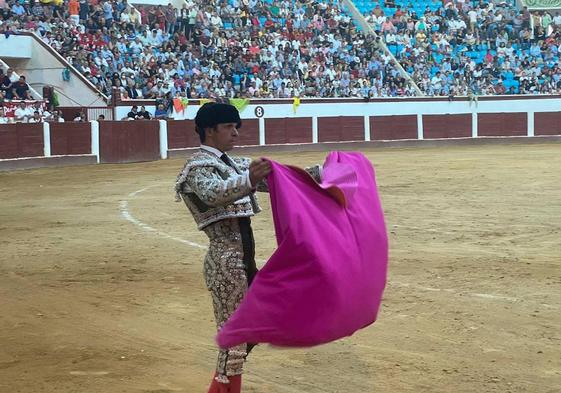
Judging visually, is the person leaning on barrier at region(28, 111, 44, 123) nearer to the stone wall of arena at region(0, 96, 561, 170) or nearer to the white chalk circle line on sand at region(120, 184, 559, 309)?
the stone wall of arena at region(0, 96, 561, 170)

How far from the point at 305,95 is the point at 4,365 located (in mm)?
21285

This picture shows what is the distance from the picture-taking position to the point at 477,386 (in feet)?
12.6

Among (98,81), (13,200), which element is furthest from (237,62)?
(13,200)

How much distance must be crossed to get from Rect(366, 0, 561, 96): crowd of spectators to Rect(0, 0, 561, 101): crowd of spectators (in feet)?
0.13

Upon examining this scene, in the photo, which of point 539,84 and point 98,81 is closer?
point 98,81

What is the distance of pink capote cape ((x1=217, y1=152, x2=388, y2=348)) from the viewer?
113 inches

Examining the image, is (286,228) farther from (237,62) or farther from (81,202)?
(237,62)

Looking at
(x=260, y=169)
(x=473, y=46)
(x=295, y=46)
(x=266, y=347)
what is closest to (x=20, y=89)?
(x=295, y=46)

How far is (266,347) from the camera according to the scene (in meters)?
4.64

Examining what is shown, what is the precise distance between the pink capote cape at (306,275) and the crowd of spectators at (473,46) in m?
24.9

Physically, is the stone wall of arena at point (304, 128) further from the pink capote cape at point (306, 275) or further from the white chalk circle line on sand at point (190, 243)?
the pink capote cape at point (306, 275)

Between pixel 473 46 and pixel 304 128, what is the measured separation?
7754 mm

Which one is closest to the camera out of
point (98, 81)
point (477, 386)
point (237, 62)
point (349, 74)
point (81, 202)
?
point (477, 386)

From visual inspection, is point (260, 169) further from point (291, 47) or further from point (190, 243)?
point (291, 47)
